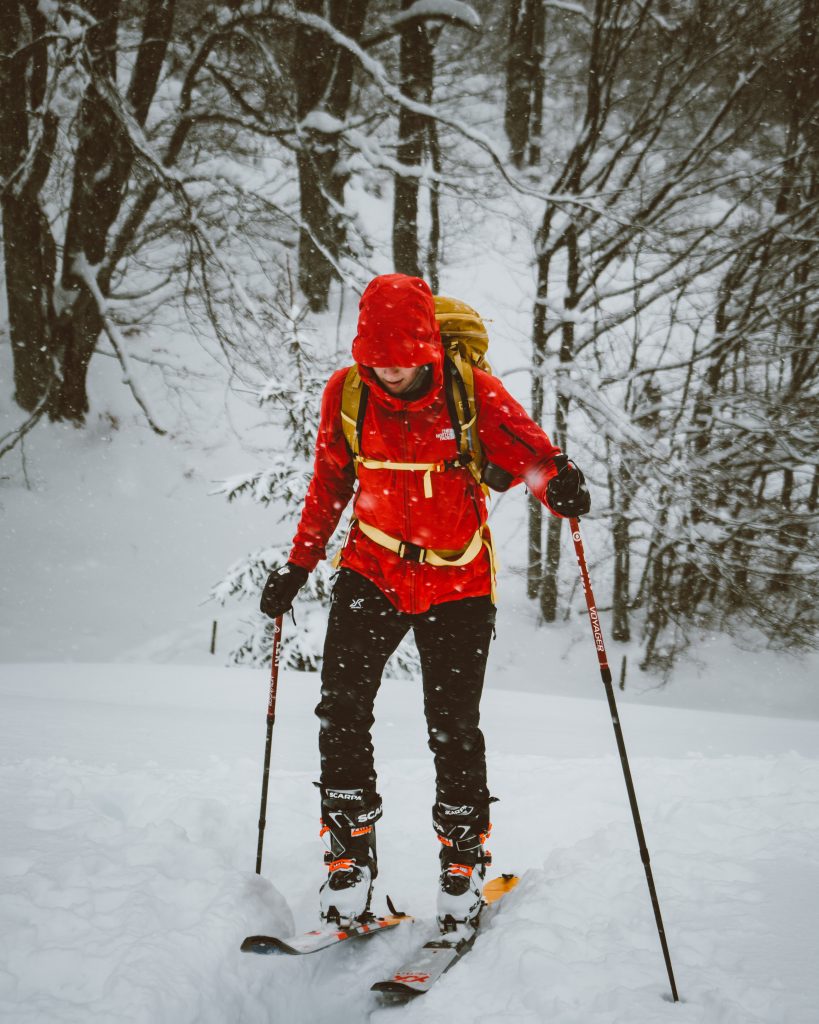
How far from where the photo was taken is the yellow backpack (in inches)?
98.8

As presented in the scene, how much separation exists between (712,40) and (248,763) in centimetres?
1180

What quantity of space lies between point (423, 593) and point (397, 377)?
0.76 meters

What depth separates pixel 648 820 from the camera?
3.08 metres

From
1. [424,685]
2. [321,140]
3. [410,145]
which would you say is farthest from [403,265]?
[424,685]

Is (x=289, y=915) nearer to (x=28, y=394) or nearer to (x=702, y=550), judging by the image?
(x=702, y=550)

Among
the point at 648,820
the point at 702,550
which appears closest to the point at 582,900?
the point at 648,820

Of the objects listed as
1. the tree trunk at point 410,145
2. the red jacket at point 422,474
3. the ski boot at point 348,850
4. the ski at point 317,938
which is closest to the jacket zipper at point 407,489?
the red jacket at point 422,474

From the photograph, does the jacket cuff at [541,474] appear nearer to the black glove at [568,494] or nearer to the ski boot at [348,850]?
the black glove at [568,494]

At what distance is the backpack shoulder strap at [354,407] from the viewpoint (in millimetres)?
2568

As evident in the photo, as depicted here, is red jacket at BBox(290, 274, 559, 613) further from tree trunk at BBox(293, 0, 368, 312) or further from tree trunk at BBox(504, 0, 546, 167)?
tree trunk at BBox(504, 0, 546, 167)

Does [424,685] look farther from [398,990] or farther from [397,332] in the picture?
[397,332]

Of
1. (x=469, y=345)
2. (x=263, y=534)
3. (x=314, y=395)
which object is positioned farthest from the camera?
(x=263, y=534)

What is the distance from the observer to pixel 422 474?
98.0 inches

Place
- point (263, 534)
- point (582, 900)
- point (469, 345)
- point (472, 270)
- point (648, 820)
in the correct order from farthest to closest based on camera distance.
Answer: point (472, 270) < point (263, 534) < point (648, 820) < point (469, 345) < point (582, 900)
